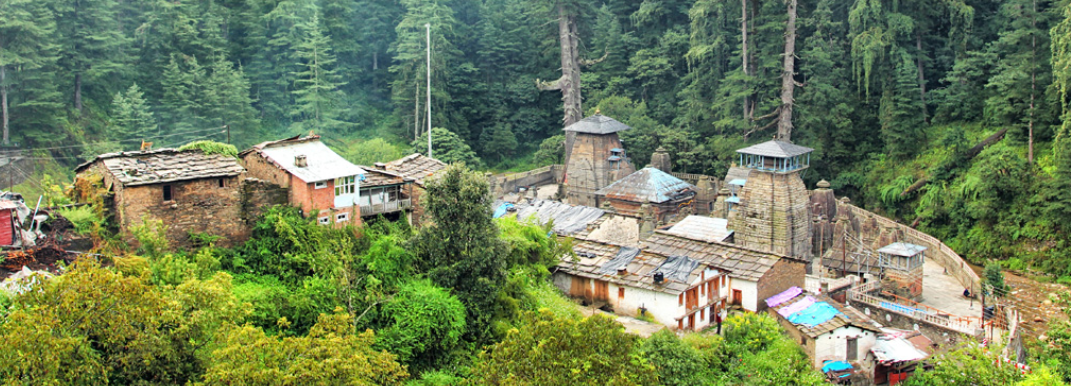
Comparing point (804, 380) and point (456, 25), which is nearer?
point (804, 380)

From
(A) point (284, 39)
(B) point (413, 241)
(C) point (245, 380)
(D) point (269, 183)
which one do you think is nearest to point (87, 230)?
(D) point (269, 183)

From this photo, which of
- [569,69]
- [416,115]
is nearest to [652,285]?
[416,115]

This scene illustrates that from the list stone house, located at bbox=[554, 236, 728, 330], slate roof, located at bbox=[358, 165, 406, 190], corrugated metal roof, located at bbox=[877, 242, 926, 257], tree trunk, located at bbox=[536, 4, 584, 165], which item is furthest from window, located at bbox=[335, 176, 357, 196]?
tree trunk, located at bbox=[536, 4, 584, 165]

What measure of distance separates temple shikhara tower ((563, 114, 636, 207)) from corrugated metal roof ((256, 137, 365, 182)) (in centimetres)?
2278

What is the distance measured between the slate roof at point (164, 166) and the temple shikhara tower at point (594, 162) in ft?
85.7

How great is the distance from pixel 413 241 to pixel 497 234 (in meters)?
2.42

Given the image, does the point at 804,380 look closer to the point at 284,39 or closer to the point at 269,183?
the point at 269,183

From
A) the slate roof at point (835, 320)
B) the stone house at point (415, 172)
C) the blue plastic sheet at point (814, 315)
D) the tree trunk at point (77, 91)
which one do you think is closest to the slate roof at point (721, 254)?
the slate roof at point (835, 320)

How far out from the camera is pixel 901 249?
127 ft

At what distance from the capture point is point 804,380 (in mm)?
28391

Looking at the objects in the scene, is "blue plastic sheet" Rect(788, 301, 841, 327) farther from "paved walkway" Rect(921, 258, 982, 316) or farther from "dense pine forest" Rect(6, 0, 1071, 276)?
"dense pine forest" Rect(6, 0, 1071, 276)

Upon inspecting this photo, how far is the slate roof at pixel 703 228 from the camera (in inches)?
1630

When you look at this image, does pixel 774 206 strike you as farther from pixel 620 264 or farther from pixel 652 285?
pixel 652 285

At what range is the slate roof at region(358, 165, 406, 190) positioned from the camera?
108ft
